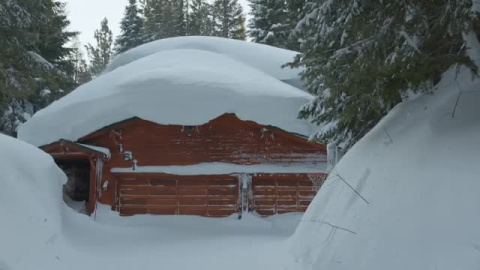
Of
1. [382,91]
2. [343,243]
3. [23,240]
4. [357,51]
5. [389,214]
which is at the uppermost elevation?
[357,51]

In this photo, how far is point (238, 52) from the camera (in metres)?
26.9

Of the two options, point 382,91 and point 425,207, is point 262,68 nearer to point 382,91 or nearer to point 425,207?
point 382,91

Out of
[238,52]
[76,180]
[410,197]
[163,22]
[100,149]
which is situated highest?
[163,22]

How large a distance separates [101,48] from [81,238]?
54.4m

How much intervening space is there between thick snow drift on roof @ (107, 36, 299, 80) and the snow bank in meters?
15.5

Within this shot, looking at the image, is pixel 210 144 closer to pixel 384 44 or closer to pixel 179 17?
pixel 384 44

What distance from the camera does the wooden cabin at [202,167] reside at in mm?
16797

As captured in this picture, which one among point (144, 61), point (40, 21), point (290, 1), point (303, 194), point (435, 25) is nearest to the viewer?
point (435, 25)

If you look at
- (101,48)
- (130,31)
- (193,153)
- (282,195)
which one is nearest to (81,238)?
(193,153)

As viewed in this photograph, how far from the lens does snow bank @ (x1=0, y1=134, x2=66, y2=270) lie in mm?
7059

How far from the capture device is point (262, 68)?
25.2 m

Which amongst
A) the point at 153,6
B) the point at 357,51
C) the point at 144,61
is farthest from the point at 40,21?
the point at 153,6

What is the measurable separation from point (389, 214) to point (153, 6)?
2038 inches

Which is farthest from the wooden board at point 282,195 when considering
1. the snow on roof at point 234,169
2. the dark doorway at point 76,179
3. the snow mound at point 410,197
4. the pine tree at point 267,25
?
the pine tree at point 267,25
